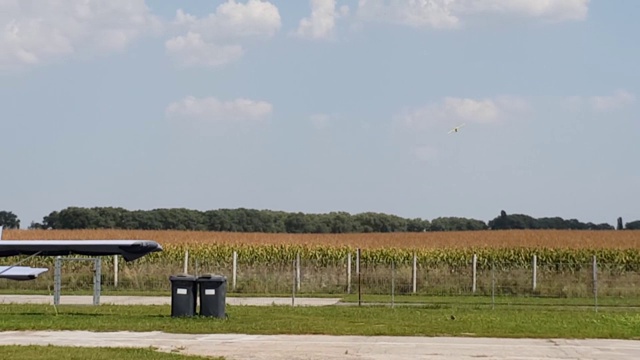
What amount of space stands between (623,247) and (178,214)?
170 feet

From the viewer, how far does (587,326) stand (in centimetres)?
2458

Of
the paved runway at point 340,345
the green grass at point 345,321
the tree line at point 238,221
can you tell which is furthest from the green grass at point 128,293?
the tree line at point 238,221

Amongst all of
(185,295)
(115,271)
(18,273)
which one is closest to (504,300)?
(185,295)

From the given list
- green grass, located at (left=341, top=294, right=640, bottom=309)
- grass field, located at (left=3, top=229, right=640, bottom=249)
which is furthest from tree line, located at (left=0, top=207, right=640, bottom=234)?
green grass, located at (left=341, top=294, right=640, bottom=309)

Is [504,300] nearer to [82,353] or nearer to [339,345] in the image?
[339,345]

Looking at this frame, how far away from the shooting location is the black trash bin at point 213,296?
82.6 ft

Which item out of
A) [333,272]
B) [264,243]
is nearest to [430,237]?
[264,243]

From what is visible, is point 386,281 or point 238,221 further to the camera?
point 238,221

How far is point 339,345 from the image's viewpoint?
20.1m

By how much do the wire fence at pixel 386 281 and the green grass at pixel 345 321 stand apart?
6349 mm

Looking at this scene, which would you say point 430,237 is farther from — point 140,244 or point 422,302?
point 140,244

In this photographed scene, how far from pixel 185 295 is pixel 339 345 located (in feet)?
20.9

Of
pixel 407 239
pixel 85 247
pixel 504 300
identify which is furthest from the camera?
pixel 407 239

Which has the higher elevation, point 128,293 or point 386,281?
point 386,281
